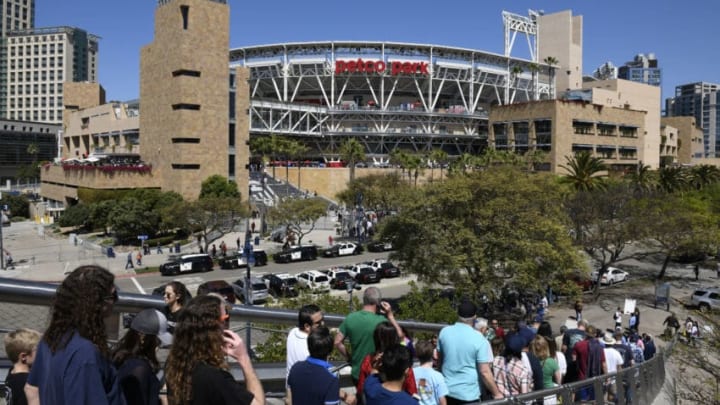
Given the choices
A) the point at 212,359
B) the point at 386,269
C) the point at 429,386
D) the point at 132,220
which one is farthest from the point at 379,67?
the point at 212,359

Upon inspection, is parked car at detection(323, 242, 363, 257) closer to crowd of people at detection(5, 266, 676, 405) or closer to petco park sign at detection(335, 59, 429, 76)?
crowd of people at detection(5, 266, 676, 405)

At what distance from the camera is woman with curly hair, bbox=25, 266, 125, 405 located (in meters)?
3.55

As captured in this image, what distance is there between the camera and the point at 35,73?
16525 centimetres

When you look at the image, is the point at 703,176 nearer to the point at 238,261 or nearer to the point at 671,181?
the point at 671,181

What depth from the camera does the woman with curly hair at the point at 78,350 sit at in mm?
3549

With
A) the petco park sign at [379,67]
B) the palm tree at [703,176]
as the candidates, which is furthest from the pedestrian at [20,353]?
the petco park sign at [379,67]

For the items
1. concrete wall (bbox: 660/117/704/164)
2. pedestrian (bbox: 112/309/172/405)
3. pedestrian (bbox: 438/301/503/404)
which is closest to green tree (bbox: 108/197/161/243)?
pedestrian (bbox: 438/301/503/404)

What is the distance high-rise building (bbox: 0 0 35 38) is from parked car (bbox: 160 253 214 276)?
531ft

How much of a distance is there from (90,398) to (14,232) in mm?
78431

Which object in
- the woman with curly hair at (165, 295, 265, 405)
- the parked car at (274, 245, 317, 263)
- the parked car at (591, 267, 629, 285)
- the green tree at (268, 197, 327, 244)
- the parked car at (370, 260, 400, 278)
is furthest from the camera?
the green tree at (268, 197, 327, 244)

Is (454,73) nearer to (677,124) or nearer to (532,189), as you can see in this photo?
(677,124)

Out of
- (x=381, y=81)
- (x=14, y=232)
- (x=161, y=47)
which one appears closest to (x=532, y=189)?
(x=161, y=47)

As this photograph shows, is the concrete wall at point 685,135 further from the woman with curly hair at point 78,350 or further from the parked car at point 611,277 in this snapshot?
the woman with curly hair at point 78,350

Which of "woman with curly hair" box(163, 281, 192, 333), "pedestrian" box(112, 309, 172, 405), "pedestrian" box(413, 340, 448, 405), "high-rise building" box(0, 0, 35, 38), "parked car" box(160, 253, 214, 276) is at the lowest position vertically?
"parked car" box(160, 253, 214, 276)
